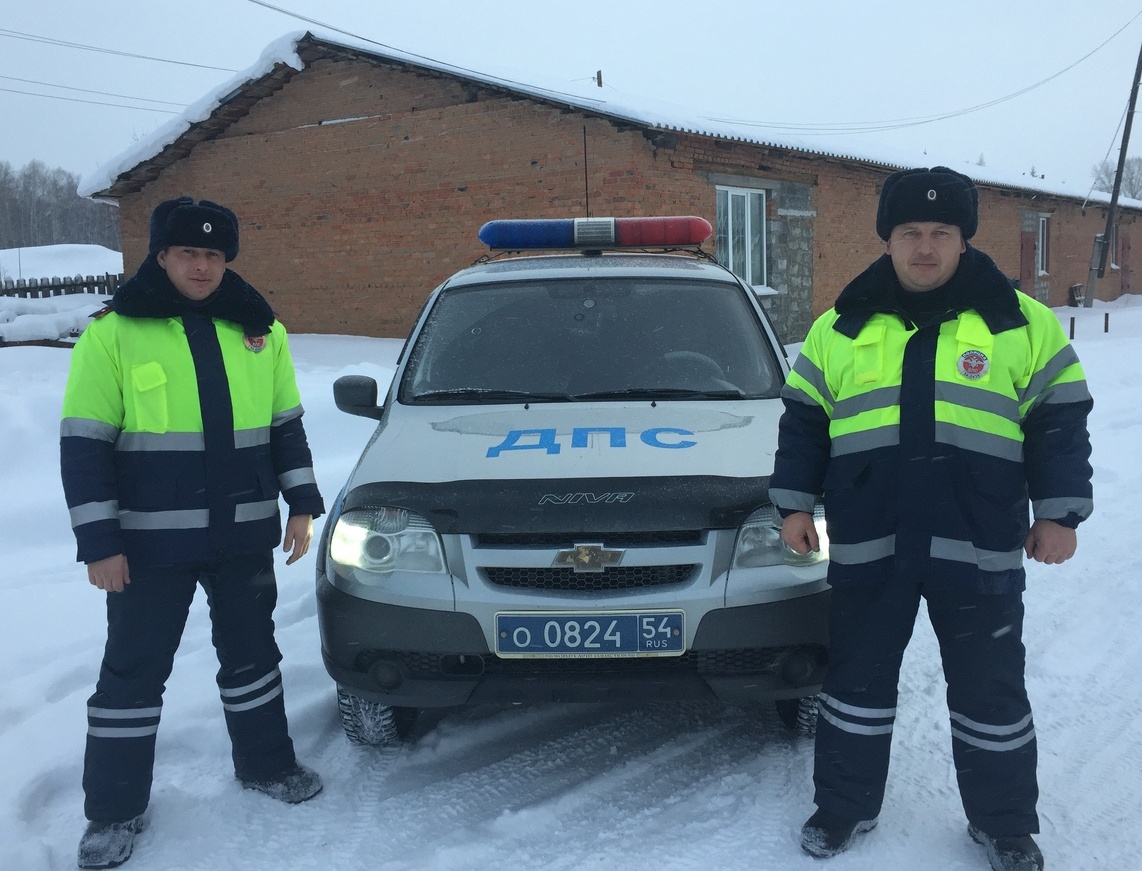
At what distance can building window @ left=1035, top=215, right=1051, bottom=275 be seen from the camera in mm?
25031

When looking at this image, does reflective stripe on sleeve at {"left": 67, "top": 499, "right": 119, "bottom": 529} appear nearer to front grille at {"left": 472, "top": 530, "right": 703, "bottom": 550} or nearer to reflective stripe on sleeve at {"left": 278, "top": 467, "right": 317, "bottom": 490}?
reflective stripe on sleeve at {"left": 278, "top": 467, "right": 317, "bottom": 490}

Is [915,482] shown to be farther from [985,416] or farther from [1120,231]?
[1120,231]

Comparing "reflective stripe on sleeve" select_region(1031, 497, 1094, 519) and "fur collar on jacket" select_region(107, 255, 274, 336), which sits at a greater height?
"fur collar on jacket" select_region(107, 255, 274, 336)

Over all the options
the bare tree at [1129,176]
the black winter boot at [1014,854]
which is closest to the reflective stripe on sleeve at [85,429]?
the black winter boot at [1014,854]

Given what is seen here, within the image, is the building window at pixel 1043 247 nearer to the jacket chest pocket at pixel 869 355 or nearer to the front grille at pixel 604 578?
the jacket chest pocket at pixel 869 355

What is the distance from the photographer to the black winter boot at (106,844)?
2396 mm

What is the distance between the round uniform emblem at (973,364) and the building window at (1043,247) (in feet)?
84.7

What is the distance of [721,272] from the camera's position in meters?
3.96

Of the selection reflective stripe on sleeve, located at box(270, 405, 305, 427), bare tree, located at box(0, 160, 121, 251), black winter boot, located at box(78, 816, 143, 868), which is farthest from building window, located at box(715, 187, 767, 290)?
bare tree, located at box(0, 160, 121, 251)

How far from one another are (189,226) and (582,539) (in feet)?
4.44

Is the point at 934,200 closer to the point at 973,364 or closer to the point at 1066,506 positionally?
the point at 973,364

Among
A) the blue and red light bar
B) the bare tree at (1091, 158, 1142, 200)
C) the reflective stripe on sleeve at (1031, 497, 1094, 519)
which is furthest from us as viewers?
the bare tree at (1091, 158, 1142, 200)

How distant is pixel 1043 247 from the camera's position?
25.5 m

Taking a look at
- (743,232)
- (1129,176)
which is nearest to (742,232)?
(743,232)
